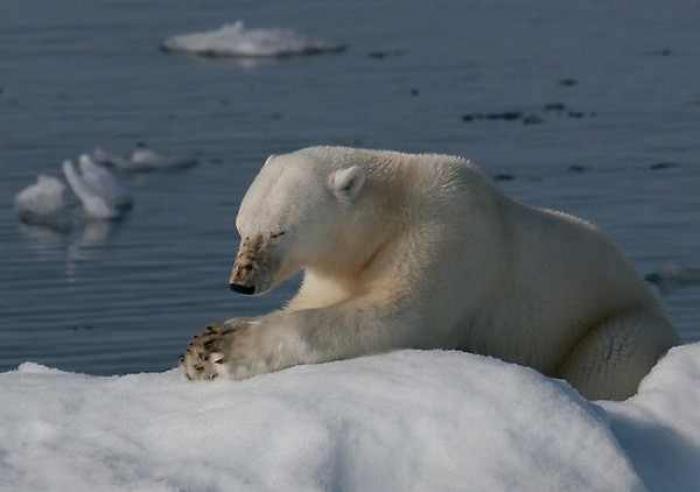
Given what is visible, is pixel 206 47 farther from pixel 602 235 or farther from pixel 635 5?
pixel 602 235

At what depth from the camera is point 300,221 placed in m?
5.66

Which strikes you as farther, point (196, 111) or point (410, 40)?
point (410, 40)

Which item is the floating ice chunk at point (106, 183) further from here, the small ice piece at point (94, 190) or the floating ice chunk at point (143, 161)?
the floating ice chunk at point (143, 161)

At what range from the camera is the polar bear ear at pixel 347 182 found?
223 inches

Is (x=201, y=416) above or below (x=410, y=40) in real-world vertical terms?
above

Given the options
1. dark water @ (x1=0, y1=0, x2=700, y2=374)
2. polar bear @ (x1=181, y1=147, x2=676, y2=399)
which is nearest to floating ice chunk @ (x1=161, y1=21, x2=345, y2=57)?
dark water @ (x1=0, y1=0, x2=700, y2=374)

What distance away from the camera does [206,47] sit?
17.7 metres

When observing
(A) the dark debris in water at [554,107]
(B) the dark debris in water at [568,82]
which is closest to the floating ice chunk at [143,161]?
(A) the dark debris in water at [554,107]

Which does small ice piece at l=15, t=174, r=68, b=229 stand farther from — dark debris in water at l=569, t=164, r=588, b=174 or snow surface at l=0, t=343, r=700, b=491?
snow surface at l=0, t=343, r=700, b=491

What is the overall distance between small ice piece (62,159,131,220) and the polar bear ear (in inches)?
277

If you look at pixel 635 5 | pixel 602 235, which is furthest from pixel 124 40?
pixel 602 235

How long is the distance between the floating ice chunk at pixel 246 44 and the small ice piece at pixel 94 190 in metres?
4.69

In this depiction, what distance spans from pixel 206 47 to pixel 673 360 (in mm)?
12682

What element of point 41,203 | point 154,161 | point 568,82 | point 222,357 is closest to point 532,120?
point 568,82
